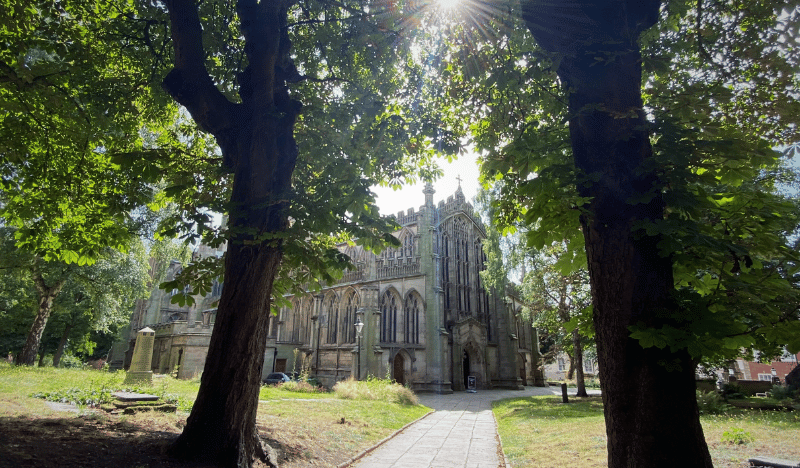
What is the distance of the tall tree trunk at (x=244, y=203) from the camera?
526 cm

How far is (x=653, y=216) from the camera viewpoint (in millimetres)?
3137

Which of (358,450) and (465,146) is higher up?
(465,146)

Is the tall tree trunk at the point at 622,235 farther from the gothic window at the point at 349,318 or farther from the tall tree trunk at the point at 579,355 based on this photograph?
the gothic window at the point at 349,318

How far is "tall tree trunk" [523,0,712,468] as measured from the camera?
2658 mm

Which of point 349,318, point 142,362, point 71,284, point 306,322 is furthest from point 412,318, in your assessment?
Answer: point 71,284

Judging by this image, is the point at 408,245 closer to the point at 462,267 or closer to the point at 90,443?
the point at 462,267

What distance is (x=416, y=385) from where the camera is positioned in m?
27.6

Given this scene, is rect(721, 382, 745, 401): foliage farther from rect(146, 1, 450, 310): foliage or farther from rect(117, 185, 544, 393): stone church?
rect(146, 1, 450, 310): foliage

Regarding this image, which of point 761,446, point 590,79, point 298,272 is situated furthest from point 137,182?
point 761,446

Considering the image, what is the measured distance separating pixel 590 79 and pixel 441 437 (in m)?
8.99

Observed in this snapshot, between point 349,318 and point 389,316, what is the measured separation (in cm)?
367

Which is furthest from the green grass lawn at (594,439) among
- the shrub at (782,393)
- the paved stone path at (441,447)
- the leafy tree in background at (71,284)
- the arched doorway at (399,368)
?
the leafy tree in background at (71,284)

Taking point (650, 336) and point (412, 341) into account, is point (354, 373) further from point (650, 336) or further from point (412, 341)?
point (650, 336)

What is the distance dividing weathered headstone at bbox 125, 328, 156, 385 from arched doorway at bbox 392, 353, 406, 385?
1715 centimetres
